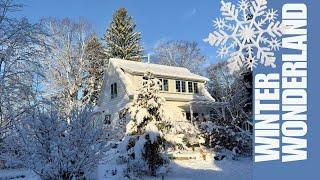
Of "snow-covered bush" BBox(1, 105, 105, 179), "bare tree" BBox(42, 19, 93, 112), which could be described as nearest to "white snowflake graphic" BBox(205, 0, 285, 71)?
"snow-covered bush" BBox(1, 105, 105, 179)

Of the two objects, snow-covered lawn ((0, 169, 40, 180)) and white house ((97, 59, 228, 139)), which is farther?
white house ((97, 59, 228, 139))

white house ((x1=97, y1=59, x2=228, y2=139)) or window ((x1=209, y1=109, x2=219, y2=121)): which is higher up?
white house ((x1=97, y1=59, x2=228, y2=139))

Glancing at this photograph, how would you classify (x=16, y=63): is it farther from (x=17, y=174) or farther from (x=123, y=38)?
(x=123, y=38)

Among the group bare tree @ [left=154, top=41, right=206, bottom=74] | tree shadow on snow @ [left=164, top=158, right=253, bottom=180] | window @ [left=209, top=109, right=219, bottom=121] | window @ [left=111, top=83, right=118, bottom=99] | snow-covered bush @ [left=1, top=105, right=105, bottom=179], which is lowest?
tree shadow on snow @ [left=164, top=158, right=253, bottom=180]

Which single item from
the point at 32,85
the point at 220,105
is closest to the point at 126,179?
the point at 32,85

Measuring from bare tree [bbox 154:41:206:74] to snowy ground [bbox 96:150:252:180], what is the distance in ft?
78.3

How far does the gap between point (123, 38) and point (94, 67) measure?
6578 mm

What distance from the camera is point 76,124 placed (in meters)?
8.55

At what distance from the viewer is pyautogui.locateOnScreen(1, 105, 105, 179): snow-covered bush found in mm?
8219

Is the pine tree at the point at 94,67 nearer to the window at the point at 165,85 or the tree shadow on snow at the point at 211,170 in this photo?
the window at the point at 165,85

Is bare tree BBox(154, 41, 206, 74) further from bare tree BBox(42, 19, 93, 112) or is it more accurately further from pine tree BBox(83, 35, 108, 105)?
bare tree BBox(42, 19, 93, 112)

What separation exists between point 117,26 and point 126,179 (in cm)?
3144

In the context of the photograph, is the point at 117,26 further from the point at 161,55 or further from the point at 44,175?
the point at 44,175

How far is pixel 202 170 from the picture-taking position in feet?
47.3
